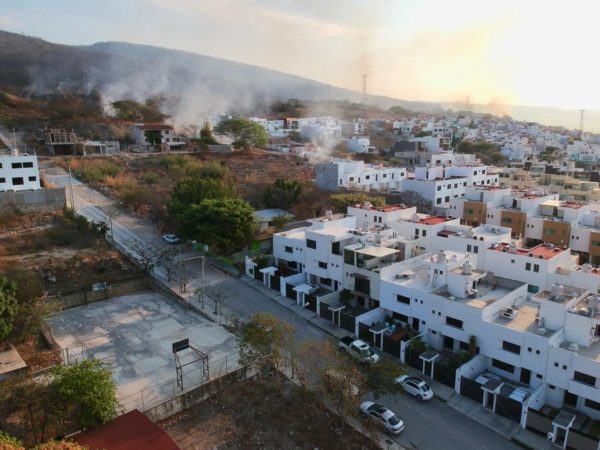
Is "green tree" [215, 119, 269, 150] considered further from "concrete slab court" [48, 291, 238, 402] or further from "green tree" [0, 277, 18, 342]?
"green tree" [0, 277, 18, 342]

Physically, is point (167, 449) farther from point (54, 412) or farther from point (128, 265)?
point (128, 265)

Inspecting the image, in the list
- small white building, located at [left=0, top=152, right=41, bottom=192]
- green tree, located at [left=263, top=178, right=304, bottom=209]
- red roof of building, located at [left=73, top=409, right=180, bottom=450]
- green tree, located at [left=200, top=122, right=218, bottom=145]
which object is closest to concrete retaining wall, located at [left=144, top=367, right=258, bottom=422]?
red roof of building, located at [left=73, top=409, right=180, bottom=450]

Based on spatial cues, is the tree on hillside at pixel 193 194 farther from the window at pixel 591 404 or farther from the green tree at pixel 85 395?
the window at pixel 591 404

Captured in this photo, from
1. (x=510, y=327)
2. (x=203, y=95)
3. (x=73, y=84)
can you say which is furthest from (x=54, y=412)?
(x=203, y=95)

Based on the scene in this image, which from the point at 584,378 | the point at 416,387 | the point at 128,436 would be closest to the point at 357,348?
the point at 416,387

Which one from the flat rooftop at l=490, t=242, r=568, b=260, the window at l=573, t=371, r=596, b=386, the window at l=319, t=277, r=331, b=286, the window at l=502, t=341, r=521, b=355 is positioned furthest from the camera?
the window at l=319, t=277, r=331, b=286

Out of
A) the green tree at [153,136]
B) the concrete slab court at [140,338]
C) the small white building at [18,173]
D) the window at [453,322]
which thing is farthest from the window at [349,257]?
the green tree at [153,136]

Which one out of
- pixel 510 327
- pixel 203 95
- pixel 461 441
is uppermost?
pixel 203 95
